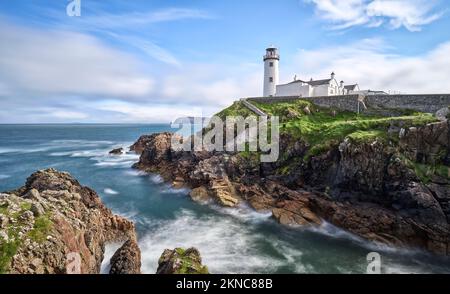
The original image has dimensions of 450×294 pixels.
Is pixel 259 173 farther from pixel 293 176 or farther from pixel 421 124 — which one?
pixel 421 124

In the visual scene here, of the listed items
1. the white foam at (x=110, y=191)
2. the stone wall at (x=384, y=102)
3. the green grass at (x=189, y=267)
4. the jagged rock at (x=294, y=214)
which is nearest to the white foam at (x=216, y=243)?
the jagged rock at (x=294, y=214)

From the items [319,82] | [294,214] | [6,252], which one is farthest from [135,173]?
[6,252]

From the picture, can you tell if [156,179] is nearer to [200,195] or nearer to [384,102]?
[200,195]

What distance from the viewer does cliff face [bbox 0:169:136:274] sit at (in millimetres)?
12617

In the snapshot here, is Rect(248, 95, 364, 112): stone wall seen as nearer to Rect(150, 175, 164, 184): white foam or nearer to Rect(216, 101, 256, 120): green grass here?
Rect(216, 101, 256, 120): green grass

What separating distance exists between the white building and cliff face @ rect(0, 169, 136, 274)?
43003 millimetres

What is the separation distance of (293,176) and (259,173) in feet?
16.1

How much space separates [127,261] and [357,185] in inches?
860

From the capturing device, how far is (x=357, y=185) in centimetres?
2909

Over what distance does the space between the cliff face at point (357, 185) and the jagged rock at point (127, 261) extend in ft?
46.2

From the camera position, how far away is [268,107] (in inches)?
1999

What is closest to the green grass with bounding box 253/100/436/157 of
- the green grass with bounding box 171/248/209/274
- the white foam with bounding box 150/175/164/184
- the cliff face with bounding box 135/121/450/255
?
the cliff face with bounding box 135/121/450/255

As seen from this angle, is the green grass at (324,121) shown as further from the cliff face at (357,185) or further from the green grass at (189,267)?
the green grass at (189,267)
